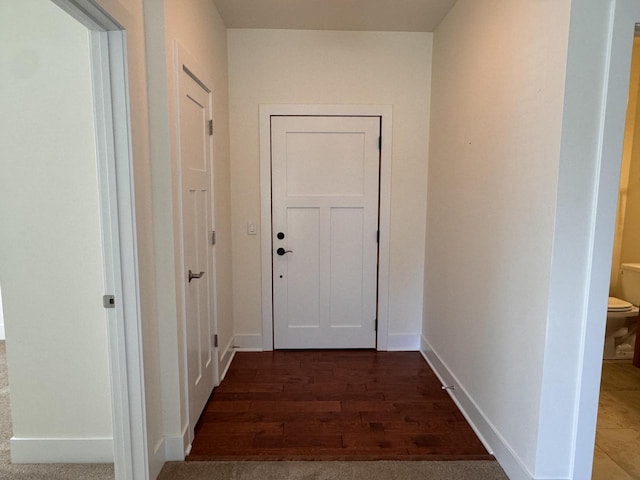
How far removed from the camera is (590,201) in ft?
5.08

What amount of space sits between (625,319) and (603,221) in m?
2.21

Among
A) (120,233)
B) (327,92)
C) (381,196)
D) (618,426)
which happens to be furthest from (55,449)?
(618,426)

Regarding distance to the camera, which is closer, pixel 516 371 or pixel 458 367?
pixel 516 371

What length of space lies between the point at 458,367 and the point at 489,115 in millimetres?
1613

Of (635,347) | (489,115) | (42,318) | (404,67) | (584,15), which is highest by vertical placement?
(404,67)

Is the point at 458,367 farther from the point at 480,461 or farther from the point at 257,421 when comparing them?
the point at 257,421

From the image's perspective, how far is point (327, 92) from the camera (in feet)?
10.2

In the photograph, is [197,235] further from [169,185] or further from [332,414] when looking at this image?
[332,414]

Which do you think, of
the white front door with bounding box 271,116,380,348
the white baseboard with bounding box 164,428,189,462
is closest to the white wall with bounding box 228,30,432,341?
the white front door with bounding box 271,116,380,348

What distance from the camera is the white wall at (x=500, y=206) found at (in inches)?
64.1

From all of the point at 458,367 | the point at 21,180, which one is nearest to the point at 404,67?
the point at 458,367

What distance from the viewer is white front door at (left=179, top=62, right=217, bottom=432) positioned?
2.02 m

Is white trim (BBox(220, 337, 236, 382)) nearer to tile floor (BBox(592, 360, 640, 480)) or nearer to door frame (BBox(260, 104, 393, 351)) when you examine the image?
door frame (BBox(260, 104, 393, 351))

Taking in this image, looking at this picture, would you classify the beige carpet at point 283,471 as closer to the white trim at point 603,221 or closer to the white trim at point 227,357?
the white trim at point 603,221
